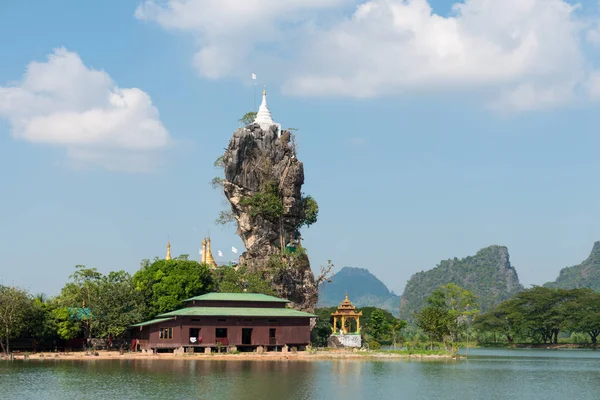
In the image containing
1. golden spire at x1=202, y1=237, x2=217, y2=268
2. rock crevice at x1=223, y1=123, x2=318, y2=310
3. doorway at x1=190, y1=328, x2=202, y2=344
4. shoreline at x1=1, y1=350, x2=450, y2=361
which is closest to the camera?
shoreline at x1=1, y1=350, x2=450, y2=361

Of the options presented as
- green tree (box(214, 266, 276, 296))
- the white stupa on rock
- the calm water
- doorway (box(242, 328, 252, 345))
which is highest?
the white stupa on rock

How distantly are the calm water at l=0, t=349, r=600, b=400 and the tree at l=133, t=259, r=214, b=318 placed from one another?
1303cm

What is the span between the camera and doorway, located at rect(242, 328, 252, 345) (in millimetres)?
66938

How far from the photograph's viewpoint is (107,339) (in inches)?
2835

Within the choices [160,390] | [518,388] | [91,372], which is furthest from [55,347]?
[518,388]

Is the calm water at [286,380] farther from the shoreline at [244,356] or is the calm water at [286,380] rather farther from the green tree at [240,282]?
the green tree at [240,282]

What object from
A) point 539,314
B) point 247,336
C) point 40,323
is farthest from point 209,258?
point 539,314

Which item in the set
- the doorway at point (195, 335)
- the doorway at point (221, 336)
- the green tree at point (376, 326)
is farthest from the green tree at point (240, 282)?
the doorway at point (195, 335)

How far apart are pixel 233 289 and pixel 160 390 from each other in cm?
3733

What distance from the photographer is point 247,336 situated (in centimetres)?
6744

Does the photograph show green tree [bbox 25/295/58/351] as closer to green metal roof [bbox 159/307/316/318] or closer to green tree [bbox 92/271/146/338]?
green tree [bbox 92/271/146/338]

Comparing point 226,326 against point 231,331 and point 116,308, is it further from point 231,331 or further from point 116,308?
point 116,308

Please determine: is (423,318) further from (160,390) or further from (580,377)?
(160,390)

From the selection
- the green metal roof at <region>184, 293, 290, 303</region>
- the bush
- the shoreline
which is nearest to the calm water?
the shoreline
